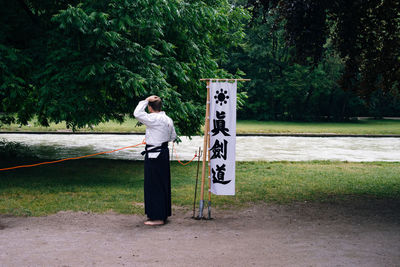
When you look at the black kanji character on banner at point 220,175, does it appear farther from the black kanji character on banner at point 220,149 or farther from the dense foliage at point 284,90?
the dense foliage at point 284,90

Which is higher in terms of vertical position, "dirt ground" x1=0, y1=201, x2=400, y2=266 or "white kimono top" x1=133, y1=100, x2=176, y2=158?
"white kimono top" x1=133, y1=100, x2=176, y2=158

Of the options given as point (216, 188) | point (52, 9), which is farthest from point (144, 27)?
point (216, 188)

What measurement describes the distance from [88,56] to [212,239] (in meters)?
6.39

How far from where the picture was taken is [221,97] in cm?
732

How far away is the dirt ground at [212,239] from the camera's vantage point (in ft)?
17.1

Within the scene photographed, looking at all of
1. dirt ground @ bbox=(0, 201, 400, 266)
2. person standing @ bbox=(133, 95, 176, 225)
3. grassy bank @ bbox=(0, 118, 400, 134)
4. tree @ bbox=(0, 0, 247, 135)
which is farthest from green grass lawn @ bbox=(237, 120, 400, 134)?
person standing @ bbox=(133, 95, 176, 225)

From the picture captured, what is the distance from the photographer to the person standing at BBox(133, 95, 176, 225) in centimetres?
691

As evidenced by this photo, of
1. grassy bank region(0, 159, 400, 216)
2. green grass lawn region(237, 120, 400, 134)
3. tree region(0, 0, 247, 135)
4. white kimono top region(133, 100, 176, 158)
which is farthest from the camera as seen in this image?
green grass lawn region(237, 120, 400, 134)

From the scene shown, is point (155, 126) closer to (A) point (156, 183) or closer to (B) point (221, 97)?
(A) point (156, 183)

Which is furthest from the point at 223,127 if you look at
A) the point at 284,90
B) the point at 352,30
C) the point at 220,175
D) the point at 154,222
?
the point at 284,90

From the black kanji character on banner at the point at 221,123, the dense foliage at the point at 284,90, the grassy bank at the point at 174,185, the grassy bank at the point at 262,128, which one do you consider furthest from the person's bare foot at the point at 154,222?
the dense foliage at the point at 284,90

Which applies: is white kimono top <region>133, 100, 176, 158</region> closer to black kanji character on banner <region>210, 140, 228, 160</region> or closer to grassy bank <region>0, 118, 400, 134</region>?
black kanji character on banner <region>210, 140, 228, 160</region>

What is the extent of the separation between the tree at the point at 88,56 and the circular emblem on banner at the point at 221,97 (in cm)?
336

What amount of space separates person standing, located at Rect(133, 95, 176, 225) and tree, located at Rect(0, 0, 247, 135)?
11.3ft
